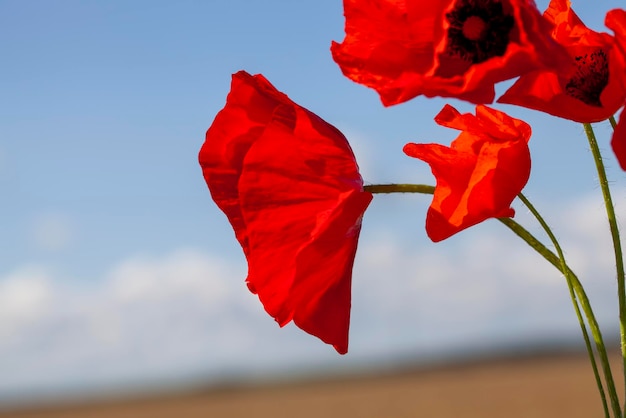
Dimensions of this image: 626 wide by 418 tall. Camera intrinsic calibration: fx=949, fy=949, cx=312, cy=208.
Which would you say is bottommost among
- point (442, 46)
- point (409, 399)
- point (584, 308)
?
point (584, 308)

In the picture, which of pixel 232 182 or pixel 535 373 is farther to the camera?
pixel 535 373

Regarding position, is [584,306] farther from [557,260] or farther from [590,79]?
[590,79]

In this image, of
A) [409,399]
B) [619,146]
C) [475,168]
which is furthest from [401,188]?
[409,399]

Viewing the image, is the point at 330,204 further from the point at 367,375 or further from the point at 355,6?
the point at 367,375

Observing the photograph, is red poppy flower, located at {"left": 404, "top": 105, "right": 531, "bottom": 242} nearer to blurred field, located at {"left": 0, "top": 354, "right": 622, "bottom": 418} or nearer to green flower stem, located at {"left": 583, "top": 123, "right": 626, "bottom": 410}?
green flower stem, located at {"left": 583, "top": 123, "right": 626, "bottom": 410}

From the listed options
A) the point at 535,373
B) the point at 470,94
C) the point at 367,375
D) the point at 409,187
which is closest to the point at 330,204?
the point at 409,187

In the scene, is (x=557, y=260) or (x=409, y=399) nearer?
(x=557, y=260)

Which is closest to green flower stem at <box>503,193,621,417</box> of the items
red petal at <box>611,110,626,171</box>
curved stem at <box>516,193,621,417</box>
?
curved stem at <box>516,193,621,417</box>
